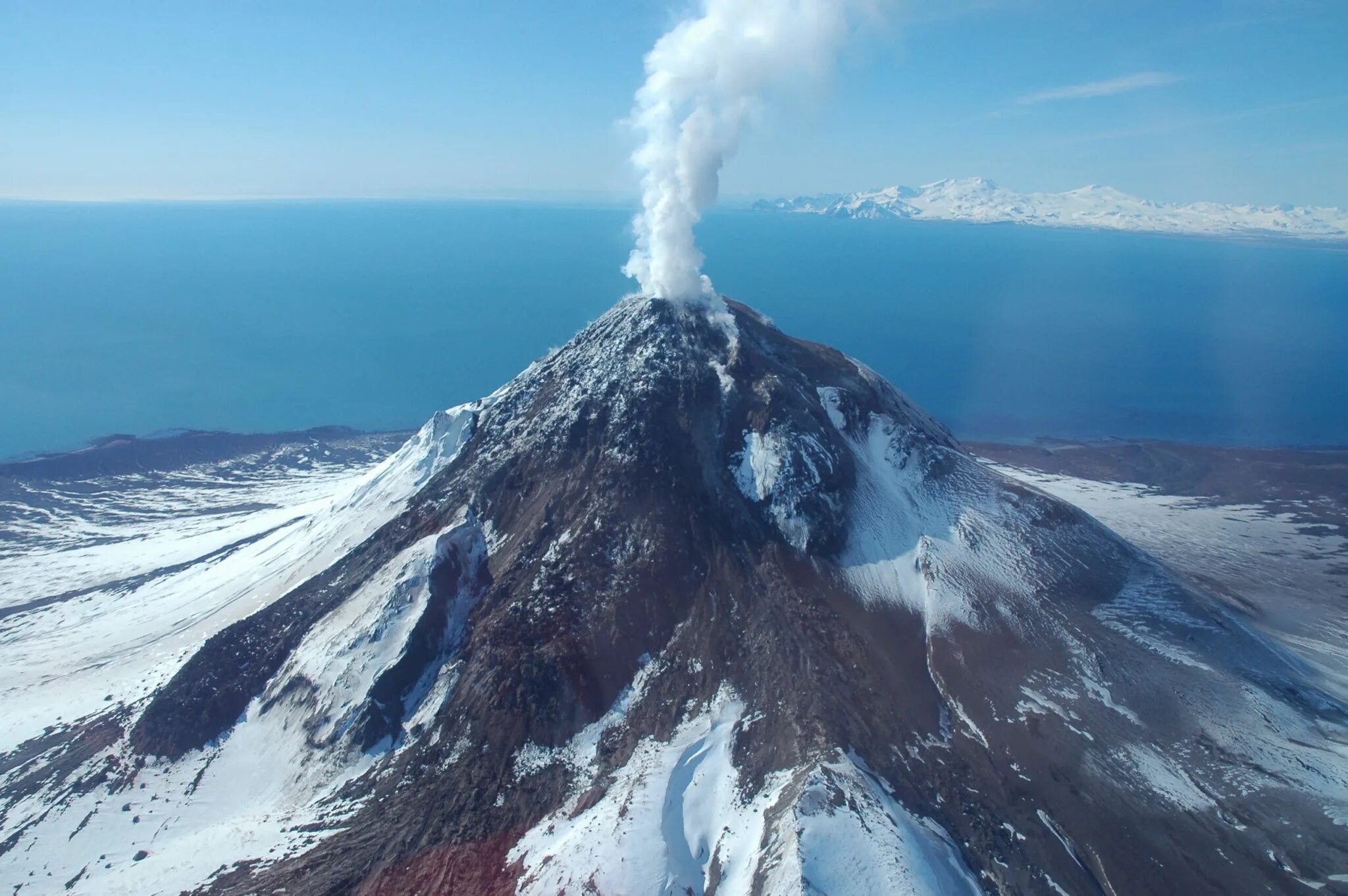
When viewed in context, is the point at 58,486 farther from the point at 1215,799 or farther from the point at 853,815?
the point at 1215,799

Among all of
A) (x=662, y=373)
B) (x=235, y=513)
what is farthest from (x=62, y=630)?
(x=662, y=373)

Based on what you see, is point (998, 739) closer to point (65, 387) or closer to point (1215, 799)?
point (1215, 799)

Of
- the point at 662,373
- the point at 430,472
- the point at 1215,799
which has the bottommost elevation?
the point at 1215,799

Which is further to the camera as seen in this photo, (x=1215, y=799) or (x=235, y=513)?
(x=235, y=513)

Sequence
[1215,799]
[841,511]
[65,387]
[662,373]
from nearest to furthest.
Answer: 1. [1215,799]
2. [841,511]
3. [662,373]
4. [65,387]

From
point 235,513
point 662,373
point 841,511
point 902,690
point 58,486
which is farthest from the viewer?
point 58,486

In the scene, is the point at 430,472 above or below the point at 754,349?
below
